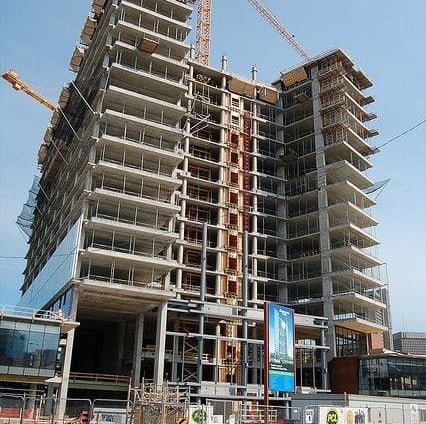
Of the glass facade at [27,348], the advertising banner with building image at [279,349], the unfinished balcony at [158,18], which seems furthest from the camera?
the unfinished balcony at [158,18]

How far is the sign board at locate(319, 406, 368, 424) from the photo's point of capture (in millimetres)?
36375

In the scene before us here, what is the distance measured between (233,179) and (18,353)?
48.1 m

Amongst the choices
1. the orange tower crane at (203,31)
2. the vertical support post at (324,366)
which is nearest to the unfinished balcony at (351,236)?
the vertical support post at (324,366)

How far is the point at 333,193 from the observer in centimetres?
8644

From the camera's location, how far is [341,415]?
36875 millimetres

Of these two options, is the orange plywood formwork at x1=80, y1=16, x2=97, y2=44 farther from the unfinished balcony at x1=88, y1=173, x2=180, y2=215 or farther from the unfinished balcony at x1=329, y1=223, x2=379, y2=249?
the unfinished balcony at x1=329, y1=223, x2=379, y2=249

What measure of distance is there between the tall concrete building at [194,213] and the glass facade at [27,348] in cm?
322

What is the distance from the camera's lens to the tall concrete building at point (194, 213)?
62781mm

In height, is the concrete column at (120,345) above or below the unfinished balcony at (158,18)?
below

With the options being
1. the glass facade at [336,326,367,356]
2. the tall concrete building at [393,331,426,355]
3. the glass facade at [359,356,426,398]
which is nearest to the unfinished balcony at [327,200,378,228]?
the glass facade at [336,326,367,356]

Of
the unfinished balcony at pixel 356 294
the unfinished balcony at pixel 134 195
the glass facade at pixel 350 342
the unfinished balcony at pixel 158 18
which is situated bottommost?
the glass facade at pixel 350 342

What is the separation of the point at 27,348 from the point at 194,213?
38996mm

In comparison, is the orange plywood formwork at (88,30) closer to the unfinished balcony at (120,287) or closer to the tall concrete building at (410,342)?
the unfinished balcony at (120,287)

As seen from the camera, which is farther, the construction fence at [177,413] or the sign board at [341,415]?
the sign board at [341,415]
